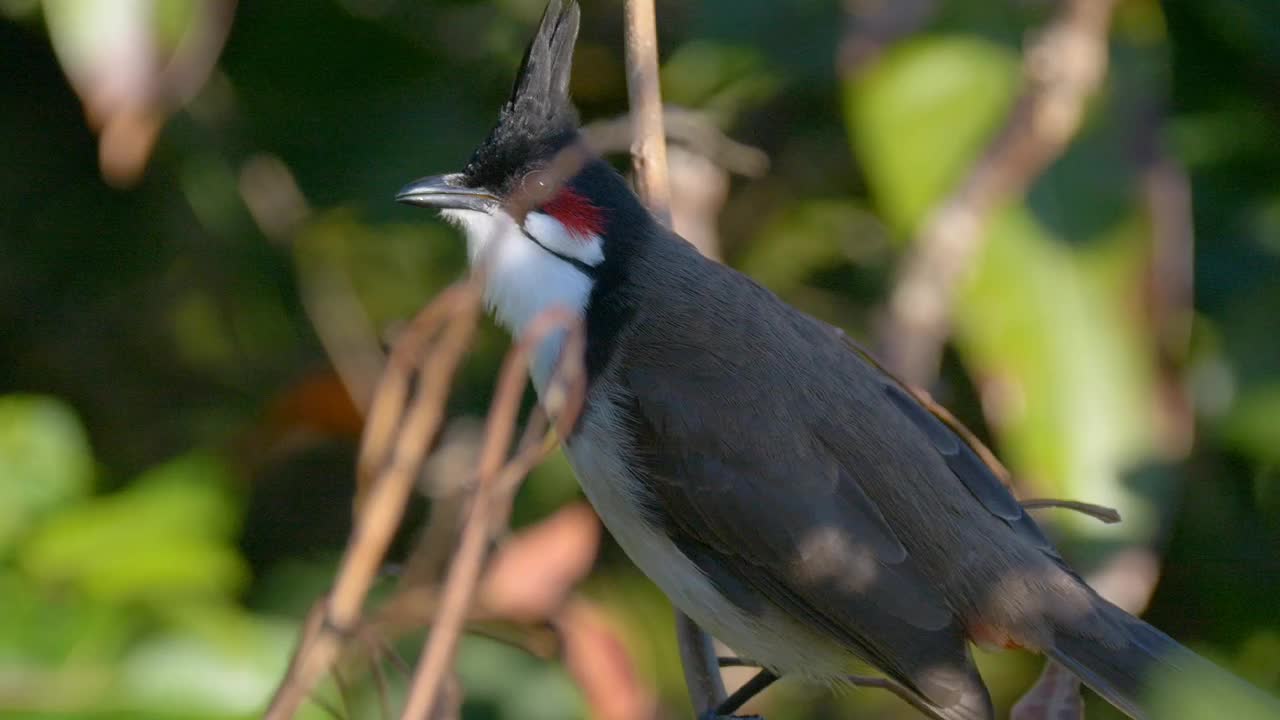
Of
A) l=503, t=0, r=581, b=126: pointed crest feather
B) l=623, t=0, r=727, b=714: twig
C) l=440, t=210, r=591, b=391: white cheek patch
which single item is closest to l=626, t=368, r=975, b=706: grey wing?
l=623, t=0, r=727, b=714: twig

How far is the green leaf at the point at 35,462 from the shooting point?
2461 millimetres

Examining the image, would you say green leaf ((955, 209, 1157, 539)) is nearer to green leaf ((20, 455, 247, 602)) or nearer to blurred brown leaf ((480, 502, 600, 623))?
blurred brown leaf ((480, 502, 600, 623))

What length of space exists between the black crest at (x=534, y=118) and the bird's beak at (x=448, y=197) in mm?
31

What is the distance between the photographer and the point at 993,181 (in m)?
2.95

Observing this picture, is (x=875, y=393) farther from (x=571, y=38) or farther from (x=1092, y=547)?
(x=571, y=38)

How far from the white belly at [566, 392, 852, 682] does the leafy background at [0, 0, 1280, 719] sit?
1.78 ft

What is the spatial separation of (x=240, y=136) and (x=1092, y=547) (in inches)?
79.7

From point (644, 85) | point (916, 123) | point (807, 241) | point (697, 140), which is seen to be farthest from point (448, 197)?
point (807, 241)

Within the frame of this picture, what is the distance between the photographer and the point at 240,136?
3.46m

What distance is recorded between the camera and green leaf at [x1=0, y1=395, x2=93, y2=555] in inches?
96.9

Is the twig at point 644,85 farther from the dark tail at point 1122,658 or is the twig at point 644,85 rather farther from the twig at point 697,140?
the dark tail at point 1122,658

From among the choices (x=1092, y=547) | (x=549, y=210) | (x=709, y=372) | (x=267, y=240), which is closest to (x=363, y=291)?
(x=267, y=240)

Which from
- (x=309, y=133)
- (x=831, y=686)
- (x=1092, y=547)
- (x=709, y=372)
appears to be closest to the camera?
(x=709, y=372)

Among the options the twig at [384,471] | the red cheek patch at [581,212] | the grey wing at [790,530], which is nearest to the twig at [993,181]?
the grey wing at [790,530]
